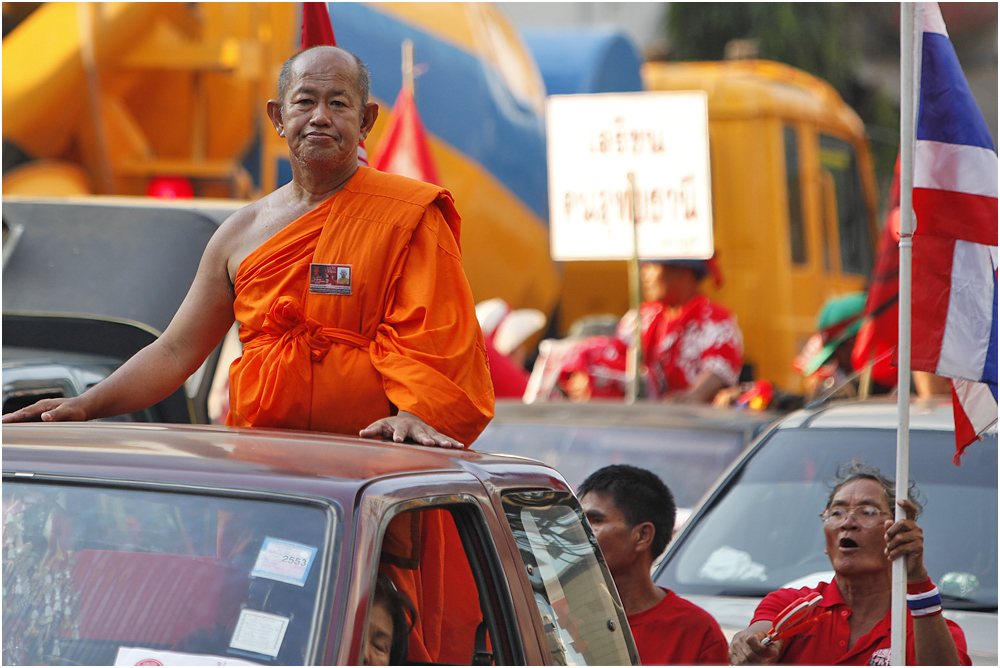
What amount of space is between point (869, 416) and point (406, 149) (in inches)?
122

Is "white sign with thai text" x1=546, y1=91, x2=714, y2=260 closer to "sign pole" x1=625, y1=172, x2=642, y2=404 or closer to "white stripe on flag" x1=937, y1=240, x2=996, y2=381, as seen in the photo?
"sign pole" x1=625, y1=172, x2=642, y2=404

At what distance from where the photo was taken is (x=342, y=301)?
2646 millimetres

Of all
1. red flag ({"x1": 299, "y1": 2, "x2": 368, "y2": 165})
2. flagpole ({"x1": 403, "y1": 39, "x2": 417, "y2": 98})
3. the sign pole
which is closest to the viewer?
red flag ({"x1": 299, "y1": 2, "x2": 368, "y2": 165})

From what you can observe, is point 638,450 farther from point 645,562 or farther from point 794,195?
point 794,195

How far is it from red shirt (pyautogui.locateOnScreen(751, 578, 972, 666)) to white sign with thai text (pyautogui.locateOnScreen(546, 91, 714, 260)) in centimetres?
388

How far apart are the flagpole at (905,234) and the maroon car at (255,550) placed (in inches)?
42.5

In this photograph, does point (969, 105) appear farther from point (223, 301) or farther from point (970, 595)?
point (223, 301)

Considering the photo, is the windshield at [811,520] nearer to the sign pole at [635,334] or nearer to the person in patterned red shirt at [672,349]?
the sign pole at [635,334]

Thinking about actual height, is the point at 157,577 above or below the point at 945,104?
below

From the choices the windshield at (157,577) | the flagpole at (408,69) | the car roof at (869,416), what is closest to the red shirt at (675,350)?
the flagpole at (408,69)

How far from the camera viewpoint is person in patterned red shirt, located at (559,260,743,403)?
264 inches

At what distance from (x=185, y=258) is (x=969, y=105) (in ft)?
7.91

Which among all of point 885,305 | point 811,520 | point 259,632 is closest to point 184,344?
point 259,632

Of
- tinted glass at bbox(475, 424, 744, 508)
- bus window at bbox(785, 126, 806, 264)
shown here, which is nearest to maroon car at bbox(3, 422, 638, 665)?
tinted glass at bbox(475, 424, 744, 508)
